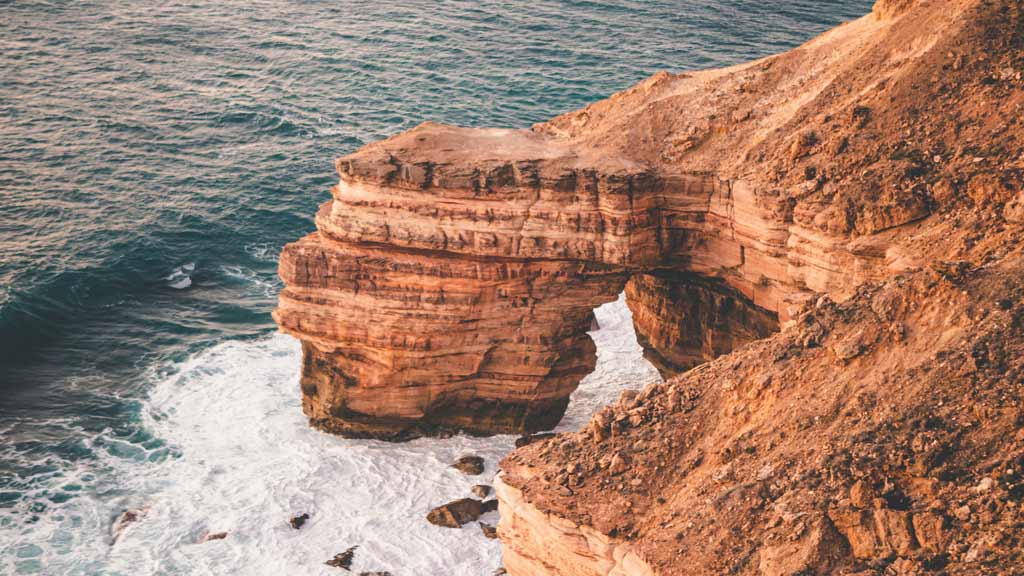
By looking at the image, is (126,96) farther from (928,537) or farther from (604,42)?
(928,537)

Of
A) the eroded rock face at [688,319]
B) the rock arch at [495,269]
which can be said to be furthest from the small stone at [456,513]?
the eroded rock face at [688,319]

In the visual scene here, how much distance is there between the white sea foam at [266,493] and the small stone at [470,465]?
0.29 metres

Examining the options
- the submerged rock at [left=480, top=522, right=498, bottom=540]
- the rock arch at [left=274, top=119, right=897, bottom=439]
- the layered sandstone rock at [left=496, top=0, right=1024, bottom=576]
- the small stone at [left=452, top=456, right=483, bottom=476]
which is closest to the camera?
the layered sandstone rock at [left=496, top=0, right=1024, bottom=576]

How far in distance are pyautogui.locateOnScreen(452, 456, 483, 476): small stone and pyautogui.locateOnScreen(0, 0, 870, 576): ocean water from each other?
404 millimetres

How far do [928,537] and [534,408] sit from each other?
18.6 meters

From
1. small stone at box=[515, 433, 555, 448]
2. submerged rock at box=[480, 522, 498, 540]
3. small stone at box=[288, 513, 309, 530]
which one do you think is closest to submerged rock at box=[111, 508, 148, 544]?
small stone at box=[288, 513, 309, 530]

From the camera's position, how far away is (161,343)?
Answer: 42719mm

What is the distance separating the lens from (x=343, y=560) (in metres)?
30.0

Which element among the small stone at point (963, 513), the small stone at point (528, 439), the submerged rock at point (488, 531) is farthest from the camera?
the small stone at point (528, 439)

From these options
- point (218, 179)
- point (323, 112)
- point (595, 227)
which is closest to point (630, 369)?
point (595, 227)

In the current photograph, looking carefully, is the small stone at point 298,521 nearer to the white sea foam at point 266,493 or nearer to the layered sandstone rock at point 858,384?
the white sea foam at point 266,493

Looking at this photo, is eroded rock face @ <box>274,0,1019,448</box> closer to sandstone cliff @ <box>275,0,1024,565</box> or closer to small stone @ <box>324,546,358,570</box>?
sandstone cliff @ <box>275,0,1024,565</box>

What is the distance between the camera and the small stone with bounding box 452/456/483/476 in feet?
111

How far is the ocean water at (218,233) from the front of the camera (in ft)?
105
